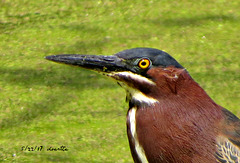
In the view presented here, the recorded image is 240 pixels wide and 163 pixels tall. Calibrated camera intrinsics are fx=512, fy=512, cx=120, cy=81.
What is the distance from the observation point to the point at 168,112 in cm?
290

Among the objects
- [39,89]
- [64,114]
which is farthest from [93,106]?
[39,89]

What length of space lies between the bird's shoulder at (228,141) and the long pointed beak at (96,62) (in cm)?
69

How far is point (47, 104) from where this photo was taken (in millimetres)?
4723

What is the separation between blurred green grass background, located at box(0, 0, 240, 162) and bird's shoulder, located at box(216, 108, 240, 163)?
125 centimetres

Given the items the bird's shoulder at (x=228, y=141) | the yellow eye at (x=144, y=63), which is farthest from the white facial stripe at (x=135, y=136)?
the bird's shoulder at (x=228, y=141)

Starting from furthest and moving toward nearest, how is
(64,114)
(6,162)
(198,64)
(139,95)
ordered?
(198,64) → (64,114) → (6,162) → (139,95)

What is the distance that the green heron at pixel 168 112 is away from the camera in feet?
9.48

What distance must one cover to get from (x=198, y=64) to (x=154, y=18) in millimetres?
1019

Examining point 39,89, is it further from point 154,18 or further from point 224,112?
point 224,112

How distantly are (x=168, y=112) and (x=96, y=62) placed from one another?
1.70 ft

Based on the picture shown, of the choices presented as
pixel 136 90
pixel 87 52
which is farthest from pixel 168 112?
pixel 87 52

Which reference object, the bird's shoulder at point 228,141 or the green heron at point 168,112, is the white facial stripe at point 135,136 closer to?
the green heron at point 168,112

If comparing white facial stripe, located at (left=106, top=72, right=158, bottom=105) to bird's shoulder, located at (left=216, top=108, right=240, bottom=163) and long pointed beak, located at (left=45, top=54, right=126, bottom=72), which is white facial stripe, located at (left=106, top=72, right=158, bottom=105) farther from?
bird's shoulder, located at (left=216, top=108, right=240, bottom=163)

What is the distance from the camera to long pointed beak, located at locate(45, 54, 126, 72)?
9.75 feet
